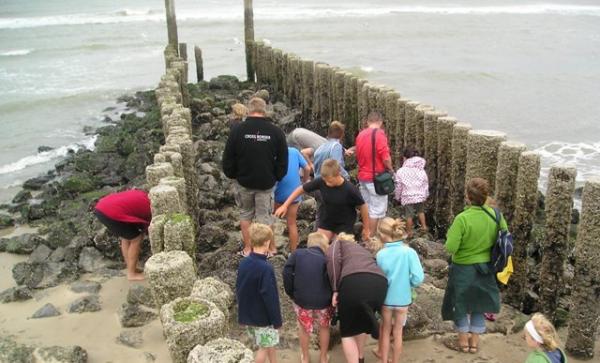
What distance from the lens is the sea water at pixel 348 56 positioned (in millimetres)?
16969

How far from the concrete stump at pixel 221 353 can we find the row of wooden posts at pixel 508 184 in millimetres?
3625

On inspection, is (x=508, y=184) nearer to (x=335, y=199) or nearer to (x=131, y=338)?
(x=335, y=199)

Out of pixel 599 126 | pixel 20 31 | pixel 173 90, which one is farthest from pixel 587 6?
pixel 173 90

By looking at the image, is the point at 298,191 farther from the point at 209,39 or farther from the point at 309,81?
the point at 209,39

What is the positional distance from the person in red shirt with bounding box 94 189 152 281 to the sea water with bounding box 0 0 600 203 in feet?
21.3

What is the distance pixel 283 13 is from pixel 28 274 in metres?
42.8

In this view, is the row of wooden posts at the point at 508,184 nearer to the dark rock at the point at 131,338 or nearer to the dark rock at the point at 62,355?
the dark rock at the point at 131,338

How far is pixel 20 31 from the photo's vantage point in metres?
41.5

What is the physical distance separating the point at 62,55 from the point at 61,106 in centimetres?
1318

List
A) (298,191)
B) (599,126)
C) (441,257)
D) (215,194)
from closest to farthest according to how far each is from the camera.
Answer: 1. (298,191)
2. (441,257)
3. (215,194)
4. (599,126)

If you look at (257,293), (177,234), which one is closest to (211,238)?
(177,234)

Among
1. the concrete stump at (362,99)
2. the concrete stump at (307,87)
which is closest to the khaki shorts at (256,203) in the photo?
the concrete stump at (362,99)

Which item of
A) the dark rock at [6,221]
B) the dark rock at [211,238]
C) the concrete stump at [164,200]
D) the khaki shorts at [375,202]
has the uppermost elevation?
the concrete stump at [164,200]

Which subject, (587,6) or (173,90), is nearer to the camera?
(173,90)
